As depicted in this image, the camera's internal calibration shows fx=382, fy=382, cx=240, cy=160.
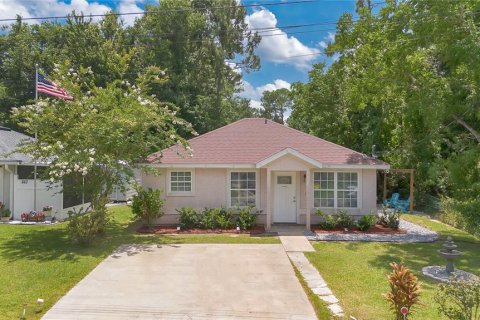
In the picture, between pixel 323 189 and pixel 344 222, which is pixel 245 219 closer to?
pixel 323 189

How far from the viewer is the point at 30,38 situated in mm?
34781

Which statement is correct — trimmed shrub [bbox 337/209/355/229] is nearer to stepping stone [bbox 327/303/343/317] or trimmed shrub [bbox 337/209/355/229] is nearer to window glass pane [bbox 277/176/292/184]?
window glass pane [bbox 277/176/292/184]

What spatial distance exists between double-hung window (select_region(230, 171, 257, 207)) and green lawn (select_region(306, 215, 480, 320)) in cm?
402

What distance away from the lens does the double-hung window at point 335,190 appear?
15.4 m

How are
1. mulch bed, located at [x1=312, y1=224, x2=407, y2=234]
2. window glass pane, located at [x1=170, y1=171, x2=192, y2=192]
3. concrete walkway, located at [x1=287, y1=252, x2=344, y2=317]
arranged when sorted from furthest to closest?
window glass pane, located at [x1=170, y1=171, x2=192, y2=192], mulch bed, located at [x1=312, y1=224, x2=407, y2=234], concrete walkway, located at [x1=287, y1=252, x2=344, y2=317]

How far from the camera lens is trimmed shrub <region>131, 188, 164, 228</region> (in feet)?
47.4

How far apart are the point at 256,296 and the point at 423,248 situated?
7143 mm

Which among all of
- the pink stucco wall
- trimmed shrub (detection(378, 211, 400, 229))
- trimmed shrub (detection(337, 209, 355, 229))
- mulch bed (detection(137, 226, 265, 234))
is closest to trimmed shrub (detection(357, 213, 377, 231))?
trimmed shrub (detection(337, 209, 355, 229))

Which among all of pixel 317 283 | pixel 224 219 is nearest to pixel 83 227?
pixel 224 219

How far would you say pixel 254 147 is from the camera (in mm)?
16344

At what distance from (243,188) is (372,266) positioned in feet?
22.6

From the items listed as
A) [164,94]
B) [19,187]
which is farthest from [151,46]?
[19,187]

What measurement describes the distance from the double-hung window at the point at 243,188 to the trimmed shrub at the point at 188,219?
171 cm

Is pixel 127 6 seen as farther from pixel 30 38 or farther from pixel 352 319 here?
pixel 30 38
